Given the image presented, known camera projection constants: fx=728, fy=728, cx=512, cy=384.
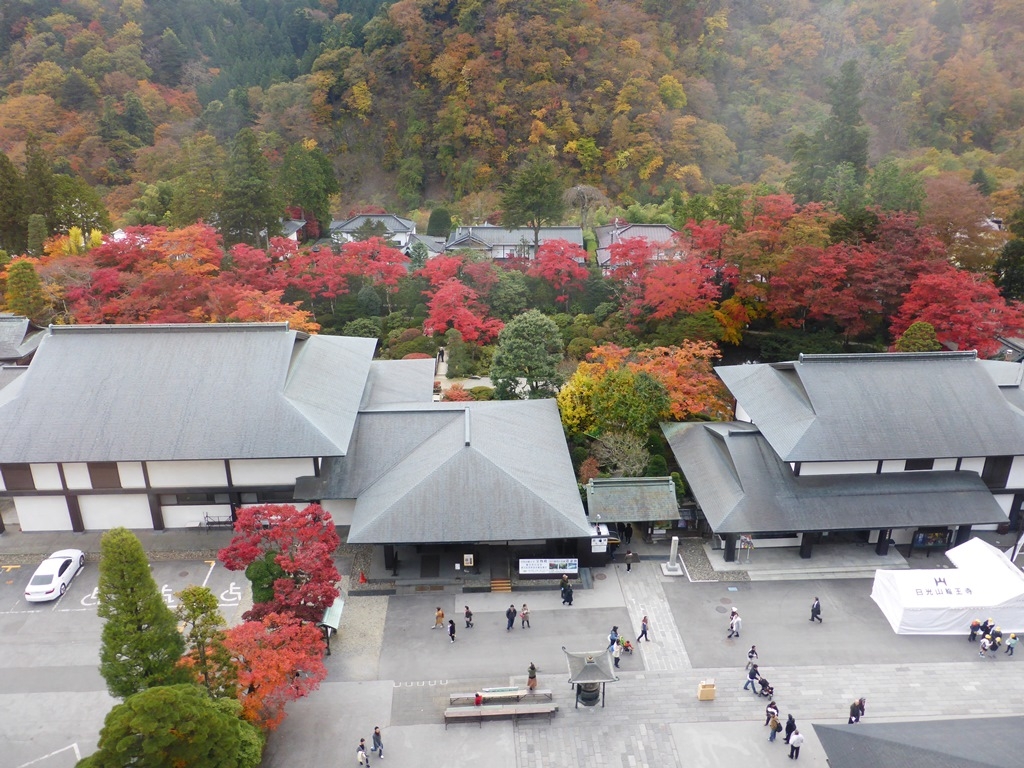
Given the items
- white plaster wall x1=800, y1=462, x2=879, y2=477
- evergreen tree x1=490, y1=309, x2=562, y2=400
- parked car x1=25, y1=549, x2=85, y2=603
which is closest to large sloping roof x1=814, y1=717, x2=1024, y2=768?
white plaster wall x1=800, y1=462, x2=879, y2=477

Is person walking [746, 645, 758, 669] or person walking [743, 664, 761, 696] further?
person walking [746, 645, 758, 669]

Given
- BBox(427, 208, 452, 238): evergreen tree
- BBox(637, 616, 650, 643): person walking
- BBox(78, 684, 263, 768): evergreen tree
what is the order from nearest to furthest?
BBox(78, 684, 263, 768): evergreen tree → BBox(637, 616, 650, 643): person walking → BBox(427, 208, 452, 238): evergreen tree

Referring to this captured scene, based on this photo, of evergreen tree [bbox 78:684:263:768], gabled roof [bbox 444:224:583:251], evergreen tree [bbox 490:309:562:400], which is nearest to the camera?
evergreen tree [bbox 78:684:263:768]

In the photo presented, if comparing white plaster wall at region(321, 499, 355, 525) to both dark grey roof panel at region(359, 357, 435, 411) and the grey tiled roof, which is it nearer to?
dark grey roof panel at region(359, 357, 435, 411)

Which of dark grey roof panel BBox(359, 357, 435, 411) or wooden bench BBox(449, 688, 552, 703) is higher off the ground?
dark grey roof panel BBox(359, 357, 435, 411)

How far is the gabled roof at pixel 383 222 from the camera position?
204 ft

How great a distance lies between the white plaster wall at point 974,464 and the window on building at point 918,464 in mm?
1185

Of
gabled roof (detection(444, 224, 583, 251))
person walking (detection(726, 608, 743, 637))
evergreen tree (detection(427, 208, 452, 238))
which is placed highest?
person walking (detection(726, 608, 743, 637))

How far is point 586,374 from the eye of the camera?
31.4 meters

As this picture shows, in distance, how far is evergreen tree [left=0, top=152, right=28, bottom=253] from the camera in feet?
152

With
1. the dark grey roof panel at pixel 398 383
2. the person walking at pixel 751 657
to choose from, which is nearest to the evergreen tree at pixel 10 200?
the dark grey roof panel at pixel 398 383

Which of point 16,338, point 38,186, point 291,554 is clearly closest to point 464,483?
point 291,554

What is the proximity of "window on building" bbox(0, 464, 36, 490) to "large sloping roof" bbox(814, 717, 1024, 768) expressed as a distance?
26.8m

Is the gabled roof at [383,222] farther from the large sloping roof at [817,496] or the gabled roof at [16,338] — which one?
the large sloping roof at [817,496]
